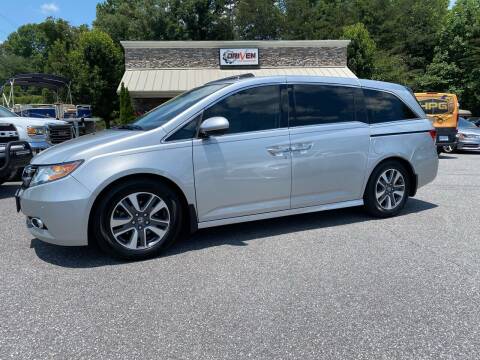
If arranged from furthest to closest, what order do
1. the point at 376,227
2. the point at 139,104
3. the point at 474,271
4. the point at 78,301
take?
the point at 139,104, the point at 376,227, the point at 474,271, the point at 78,301

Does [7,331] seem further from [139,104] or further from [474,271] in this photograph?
[139,104]

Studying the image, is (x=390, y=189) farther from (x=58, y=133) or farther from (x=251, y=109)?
(x=58, y=133)

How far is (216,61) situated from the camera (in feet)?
72.5

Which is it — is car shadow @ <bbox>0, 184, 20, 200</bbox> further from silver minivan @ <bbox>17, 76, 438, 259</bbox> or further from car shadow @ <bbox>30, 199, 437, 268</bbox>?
silver minivan @ <bbox>17, 76, 438, 259</bbox>

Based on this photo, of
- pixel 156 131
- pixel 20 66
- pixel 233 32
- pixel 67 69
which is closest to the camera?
pixel 156 131

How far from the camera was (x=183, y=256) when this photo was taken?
13.9 ft

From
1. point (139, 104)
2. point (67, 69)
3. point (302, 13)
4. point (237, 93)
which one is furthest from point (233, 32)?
point (237, 93)

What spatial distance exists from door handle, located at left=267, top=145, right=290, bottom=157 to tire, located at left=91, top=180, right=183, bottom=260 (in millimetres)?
1136

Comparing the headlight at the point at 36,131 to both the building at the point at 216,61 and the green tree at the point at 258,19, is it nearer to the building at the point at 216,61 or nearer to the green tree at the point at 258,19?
the building at the point at 216,61

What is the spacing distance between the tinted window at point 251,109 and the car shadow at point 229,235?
1.22 m

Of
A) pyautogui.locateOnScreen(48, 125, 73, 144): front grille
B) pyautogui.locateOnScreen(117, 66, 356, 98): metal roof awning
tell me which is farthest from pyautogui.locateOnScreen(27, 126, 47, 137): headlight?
pyautogui.locateOnScreen(117, 66, 356, 98): metal roof awning

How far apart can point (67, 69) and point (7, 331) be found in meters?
36.5

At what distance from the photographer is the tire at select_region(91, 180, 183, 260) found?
3951mm

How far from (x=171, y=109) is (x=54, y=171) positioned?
142 centimetres
